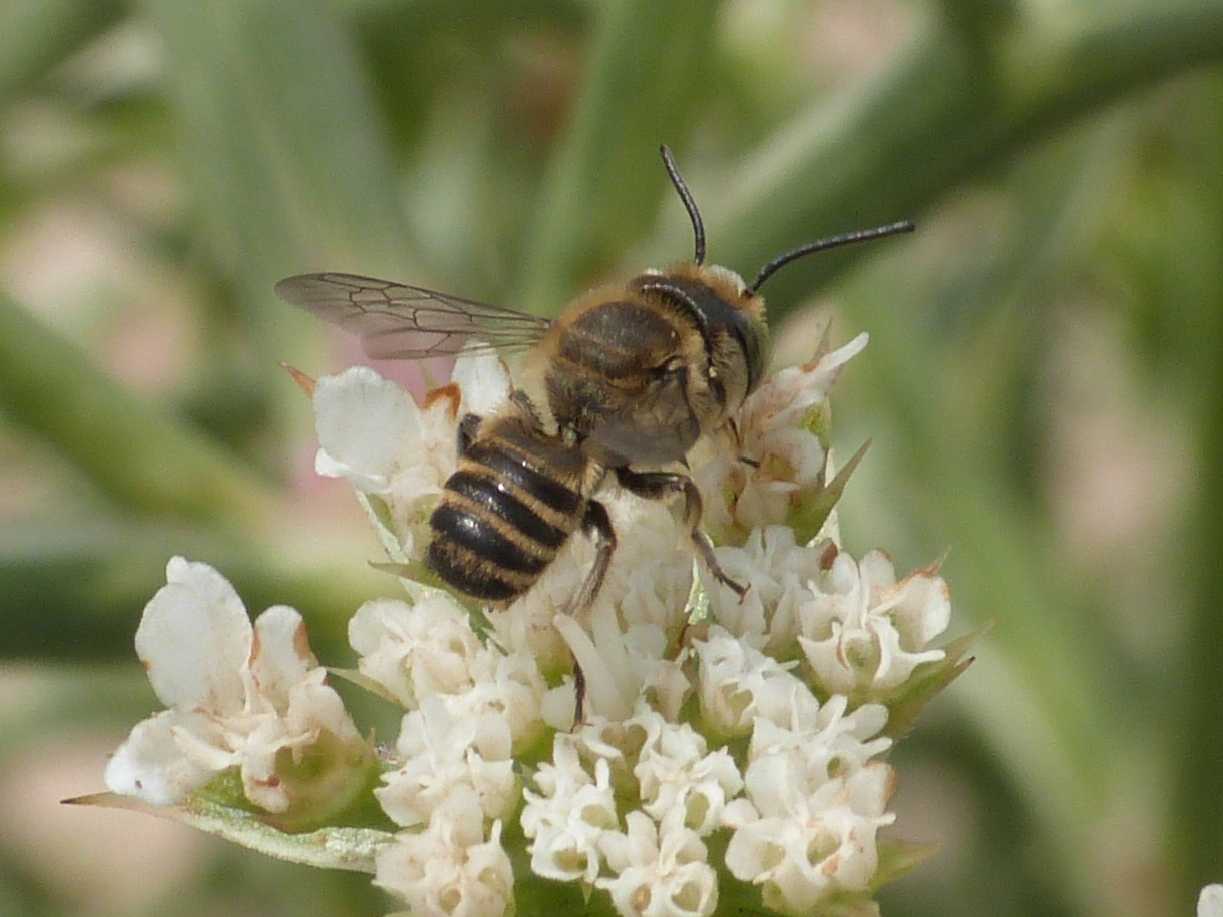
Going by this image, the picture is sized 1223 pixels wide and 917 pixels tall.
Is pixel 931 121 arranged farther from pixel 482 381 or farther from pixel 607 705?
pixel 607 705

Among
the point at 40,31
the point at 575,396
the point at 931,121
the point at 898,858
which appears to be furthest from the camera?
the point at 40,31

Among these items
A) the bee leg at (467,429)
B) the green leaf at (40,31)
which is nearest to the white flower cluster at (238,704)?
the bee leg at (467,429)

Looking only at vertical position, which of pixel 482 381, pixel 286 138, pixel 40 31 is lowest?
pixel 482 381

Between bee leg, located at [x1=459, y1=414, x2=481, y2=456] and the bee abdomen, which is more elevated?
bee leg, located at [x1=459, y1=414, x2=481, y2=456]

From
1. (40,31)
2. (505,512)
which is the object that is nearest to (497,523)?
(505,512)

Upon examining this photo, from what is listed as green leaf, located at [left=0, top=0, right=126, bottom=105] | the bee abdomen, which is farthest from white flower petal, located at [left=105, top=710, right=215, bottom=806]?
green leaf, located at [left=0, top=0, right=126, bottom=105]

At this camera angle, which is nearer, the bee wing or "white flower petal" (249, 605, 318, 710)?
"white flower petal" (249, 605, 318, 710)

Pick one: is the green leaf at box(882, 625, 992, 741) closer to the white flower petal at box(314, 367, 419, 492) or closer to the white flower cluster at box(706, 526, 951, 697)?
the white flower cluster at box(706, 526, 951, 697)

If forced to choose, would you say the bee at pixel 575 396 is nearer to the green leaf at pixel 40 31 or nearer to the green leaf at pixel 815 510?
the green leaf at pixel 815 510
